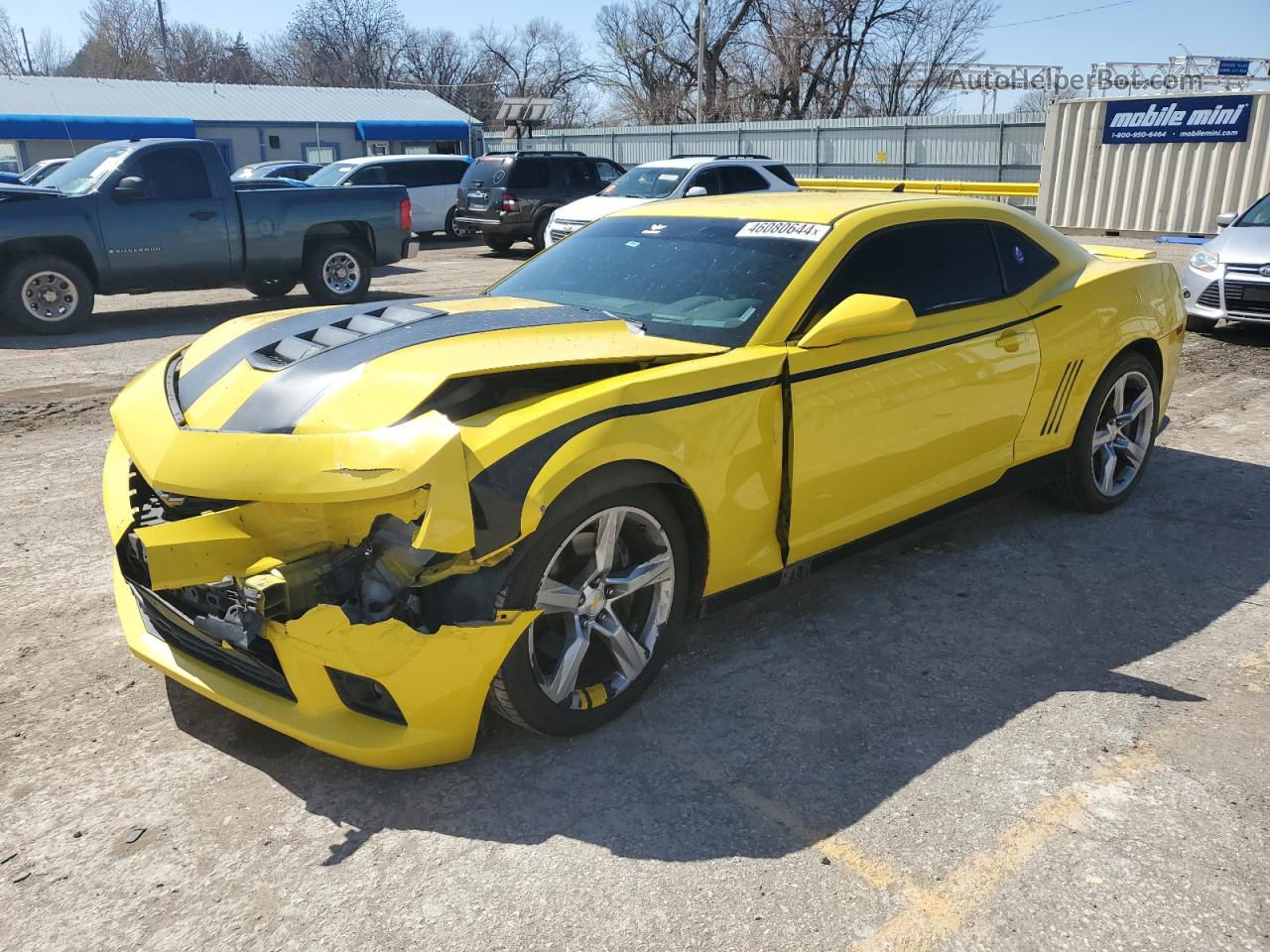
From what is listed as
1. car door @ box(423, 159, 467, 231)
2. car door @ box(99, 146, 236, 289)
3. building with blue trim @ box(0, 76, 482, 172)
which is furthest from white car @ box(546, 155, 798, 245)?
building with blue trim @ box(0, 76, 482, 172)

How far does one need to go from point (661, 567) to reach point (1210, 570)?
111 inches

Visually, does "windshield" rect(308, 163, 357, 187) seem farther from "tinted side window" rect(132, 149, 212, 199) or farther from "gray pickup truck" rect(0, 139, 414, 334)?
"tinted side window" rect(132, 149, 212, 199)

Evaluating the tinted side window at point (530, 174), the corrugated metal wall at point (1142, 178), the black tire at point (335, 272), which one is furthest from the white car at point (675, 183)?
the corrugated metal wall at point (1142, 178)

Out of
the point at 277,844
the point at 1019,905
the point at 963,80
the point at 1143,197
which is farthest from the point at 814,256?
the point at 963,80

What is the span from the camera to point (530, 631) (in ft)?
9.68

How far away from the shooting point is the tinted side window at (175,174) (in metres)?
11.2

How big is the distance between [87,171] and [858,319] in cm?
1059

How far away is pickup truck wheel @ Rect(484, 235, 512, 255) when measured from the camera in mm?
→ 19141

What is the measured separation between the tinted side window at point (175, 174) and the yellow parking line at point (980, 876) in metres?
11.1

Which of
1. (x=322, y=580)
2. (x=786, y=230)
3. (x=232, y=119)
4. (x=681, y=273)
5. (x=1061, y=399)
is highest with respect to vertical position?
(x=232, y=119)

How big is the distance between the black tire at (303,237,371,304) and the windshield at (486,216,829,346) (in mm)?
8647

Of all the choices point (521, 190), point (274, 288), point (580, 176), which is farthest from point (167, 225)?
point (580, 176)

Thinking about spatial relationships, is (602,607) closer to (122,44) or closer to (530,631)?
(530,631)

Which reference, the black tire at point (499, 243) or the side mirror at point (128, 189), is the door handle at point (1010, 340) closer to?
the side mirror at point (128, 189)
